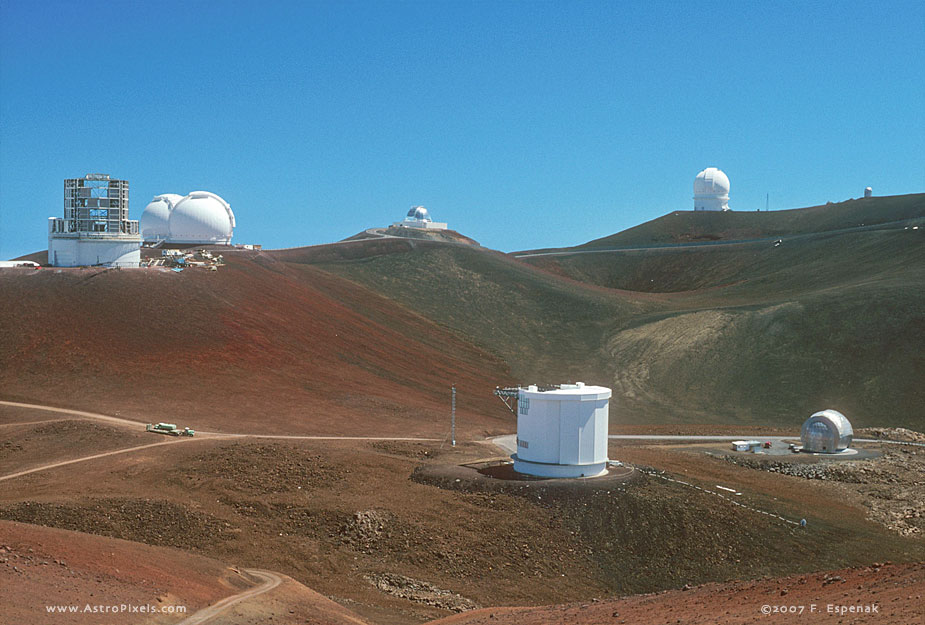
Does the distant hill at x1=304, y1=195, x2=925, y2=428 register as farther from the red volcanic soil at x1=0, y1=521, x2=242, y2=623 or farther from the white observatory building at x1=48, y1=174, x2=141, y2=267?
the red volcanic soil at x1=0, y1=521, x2=242, y2=623

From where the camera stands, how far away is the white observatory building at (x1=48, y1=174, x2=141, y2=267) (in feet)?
225

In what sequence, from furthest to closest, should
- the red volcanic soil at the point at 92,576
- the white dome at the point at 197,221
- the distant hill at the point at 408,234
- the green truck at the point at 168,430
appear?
1. the distant hill at the point at 408,234
2. the white dome at the point at 197,221
3. the green truck at the point at 168,430
4. the red volcanic soil at the point at 92,576

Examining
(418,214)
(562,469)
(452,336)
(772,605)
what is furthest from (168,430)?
(418,214)

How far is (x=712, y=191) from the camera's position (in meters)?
147

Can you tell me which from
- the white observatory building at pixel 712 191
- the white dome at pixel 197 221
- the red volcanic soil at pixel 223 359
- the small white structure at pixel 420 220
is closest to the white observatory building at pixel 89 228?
the red volcanic soil at pixel 223 359

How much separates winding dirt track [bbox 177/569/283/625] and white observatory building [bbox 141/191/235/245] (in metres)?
61.2

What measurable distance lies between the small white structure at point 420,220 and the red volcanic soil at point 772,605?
11390 centimetres

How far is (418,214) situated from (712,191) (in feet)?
151

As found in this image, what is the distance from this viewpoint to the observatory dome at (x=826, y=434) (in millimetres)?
51469

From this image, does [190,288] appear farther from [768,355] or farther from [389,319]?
[768,355]

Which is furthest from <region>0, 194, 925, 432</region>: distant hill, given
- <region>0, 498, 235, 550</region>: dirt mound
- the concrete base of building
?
<region>0, 498, 235, 550</region>: dirt mound

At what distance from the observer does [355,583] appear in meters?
30.2

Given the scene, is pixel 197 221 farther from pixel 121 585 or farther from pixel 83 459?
pixel 121 585

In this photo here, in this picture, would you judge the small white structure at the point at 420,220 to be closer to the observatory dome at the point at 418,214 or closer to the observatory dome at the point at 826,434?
the observatory dome at the point at 418,214
